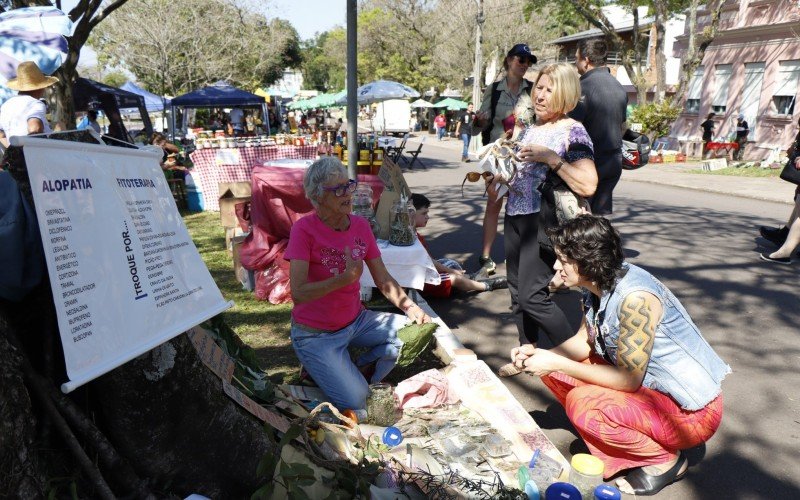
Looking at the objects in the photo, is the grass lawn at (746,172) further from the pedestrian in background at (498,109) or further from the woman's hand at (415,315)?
the woman's hand at (415,315)

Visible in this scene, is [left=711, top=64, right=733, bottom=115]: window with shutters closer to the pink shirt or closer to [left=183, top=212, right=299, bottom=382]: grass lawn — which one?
[left=183, top=212, right=299, bottom=382]: grass lawn

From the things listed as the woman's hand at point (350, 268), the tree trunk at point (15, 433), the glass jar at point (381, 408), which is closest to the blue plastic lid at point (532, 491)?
the glass jar at point (381, 408)

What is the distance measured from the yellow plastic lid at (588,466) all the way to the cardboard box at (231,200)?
496cm

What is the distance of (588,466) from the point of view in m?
2.02

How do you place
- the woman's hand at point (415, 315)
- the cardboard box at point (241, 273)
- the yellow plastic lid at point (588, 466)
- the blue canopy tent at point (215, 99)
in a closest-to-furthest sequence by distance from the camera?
the yellow plastic lid at point (588, 466), the woman's hand at point (415, 315), the cardboard box at point (241, 273), the blue canopy tent at point (215, 99)

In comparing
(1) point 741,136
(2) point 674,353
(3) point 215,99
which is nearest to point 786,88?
(1) point 741,136

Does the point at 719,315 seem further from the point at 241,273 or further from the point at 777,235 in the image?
the point at 241,273

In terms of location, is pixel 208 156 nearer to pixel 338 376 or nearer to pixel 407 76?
pixel 338 376

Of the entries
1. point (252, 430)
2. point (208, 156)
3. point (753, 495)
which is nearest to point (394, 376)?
point (252, 430)

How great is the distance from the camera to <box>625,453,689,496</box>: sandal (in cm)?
248

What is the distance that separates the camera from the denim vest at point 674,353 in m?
2.43

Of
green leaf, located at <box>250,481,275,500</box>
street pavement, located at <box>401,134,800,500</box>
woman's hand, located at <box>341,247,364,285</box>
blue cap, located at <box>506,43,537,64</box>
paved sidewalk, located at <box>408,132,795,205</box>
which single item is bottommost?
paved sidewalk, located at <box>408,132,795,205</box>

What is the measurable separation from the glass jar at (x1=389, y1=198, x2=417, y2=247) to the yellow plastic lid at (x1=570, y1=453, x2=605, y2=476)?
2.69m

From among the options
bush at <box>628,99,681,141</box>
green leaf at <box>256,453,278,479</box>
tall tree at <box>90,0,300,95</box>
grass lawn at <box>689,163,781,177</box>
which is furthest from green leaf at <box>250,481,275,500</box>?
tall tree at <box>90,0,300,95</box>
